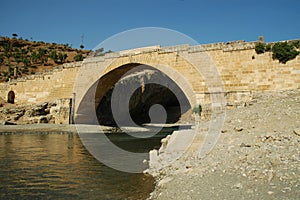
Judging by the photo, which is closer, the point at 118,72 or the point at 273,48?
the point at 273,48

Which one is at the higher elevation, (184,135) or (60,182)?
(184,135)

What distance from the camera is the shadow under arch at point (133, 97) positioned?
77.7ft

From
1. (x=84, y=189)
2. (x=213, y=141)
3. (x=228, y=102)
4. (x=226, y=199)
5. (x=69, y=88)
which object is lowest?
(x=84, y=189)

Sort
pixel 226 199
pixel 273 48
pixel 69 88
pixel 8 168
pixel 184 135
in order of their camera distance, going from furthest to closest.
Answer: pixel 69 88, pixel 273 48, pixel 184 135, pixel 8 168, pixel 226 199

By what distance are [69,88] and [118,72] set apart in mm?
4976

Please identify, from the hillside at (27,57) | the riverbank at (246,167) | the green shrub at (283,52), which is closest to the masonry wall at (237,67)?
the green shrub at (283,52)

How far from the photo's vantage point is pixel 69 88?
2462 centimetres

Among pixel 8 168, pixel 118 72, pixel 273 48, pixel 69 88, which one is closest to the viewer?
pixel 8 168

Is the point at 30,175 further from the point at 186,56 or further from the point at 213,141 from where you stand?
the point at 186,56

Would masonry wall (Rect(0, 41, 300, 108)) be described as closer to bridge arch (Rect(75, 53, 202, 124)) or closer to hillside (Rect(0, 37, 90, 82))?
bridge arch (Rect(75, 53, 202, 124))

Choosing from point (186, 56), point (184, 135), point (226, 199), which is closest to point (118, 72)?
point (186, 56)

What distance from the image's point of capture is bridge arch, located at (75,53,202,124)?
1694cm

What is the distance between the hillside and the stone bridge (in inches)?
690

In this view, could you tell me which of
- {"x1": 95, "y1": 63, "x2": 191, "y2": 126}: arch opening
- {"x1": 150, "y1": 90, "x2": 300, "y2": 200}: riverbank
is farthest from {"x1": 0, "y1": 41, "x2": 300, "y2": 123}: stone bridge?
{"x1": 150, "y1": 90, "x2": 300, "y2": 200}: riverbank
